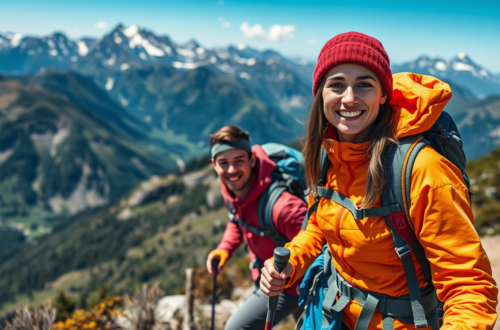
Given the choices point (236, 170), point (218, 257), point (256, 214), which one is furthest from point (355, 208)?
point (218, 257)

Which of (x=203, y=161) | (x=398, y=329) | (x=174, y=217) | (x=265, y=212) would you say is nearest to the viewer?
(x=398, y=329)

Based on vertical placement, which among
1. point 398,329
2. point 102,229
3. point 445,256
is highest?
point 445,256

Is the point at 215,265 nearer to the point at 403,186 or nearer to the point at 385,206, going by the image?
the point at 385,206

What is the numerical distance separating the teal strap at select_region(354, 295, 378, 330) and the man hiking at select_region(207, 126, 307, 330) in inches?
70.4

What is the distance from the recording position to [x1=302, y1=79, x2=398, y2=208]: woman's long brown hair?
2.68 m

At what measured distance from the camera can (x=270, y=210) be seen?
493cm

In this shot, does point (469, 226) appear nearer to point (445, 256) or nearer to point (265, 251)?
point (445, 256)

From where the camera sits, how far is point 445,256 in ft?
7.80

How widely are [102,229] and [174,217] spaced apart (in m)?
39.6

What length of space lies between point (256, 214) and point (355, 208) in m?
2.49

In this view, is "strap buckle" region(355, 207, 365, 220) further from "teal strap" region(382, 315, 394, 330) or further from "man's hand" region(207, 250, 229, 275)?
"man's hand" region(207, 250, 229, 275)

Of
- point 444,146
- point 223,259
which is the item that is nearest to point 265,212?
point 223,259

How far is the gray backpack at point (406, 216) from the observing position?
257 cm

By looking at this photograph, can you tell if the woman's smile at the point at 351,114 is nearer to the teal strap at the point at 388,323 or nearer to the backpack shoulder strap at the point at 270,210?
the teal strap at the point at 388,323
